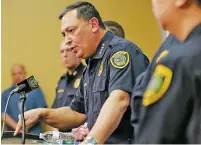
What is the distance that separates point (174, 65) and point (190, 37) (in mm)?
80

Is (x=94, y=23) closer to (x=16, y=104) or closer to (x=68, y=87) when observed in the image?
(x=68, y=87)

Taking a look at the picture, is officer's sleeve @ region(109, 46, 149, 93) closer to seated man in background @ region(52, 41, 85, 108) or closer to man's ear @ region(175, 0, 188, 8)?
man's ear @ region(175, 0, 188, 8)

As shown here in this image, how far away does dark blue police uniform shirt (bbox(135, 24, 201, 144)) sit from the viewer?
0.75 m

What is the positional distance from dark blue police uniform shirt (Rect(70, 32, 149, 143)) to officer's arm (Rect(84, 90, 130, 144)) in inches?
1.3

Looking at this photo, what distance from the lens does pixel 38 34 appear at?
371 centimetres

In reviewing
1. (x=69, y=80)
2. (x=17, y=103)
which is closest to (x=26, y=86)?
(x=69, y=80)

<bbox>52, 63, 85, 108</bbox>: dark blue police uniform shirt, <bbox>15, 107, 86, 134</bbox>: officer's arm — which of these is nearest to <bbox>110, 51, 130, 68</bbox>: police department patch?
<bbox>15, 107, 86, 134</bbox>: officer's arm

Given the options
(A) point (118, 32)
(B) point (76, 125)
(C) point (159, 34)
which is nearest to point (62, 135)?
(B) point (76, 125)

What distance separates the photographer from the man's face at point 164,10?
86 centimetres

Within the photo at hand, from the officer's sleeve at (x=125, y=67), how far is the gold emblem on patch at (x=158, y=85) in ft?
1.85

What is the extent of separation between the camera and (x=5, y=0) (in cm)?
375

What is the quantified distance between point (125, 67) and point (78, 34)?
30 centimetres

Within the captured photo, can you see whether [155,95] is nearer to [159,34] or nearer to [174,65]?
[174,65]

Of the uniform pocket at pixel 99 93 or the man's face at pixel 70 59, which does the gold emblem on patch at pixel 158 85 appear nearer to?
the uniform pocket at pixel 99 93
